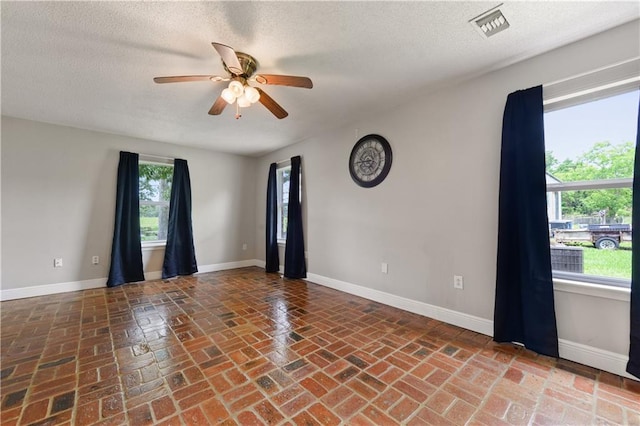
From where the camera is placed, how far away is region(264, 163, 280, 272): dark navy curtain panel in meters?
4.97

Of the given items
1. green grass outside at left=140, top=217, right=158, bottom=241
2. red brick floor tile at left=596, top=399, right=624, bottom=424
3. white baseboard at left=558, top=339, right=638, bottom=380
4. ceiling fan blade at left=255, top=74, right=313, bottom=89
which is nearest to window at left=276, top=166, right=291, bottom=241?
green grass outside at left=140, top=217, right=158, bottom=241

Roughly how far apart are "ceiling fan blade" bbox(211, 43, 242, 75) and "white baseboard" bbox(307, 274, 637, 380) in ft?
9.12

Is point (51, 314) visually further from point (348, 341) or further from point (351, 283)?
point (351, 283)

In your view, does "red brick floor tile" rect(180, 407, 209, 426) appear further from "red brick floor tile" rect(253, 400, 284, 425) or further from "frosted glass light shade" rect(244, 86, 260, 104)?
"frosted glass light shade" rect(244, 86, 260, 104)

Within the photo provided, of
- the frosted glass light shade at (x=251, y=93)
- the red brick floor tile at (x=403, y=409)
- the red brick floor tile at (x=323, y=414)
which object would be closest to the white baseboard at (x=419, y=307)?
the red brick floor tile at (x=403, y=409)

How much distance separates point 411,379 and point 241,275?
11.8 ft

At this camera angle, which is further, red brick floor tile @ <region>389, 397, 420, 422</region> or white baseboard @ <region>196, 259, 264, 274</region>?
white baseboard @ <region>196, 259, 264, 274</region>

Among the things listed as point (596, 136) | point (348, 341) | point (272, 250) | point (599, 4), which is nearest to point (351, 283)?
point (348, 341)

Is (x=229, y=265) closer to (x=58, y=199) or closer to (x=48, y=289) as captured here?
(x=48, y=289)

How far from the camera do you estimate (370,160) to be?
341cm

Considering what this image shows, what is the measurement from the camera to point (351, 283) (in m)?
3.64

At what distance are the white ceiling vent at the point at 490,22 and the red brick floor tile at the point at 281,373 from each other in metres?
2.39

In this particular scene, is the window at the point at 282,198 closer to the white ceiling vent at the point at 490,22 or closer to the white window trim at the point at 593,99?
the white ceiling vent at the point at 490,22

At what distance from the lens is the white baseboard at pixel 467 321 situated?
1.82m
